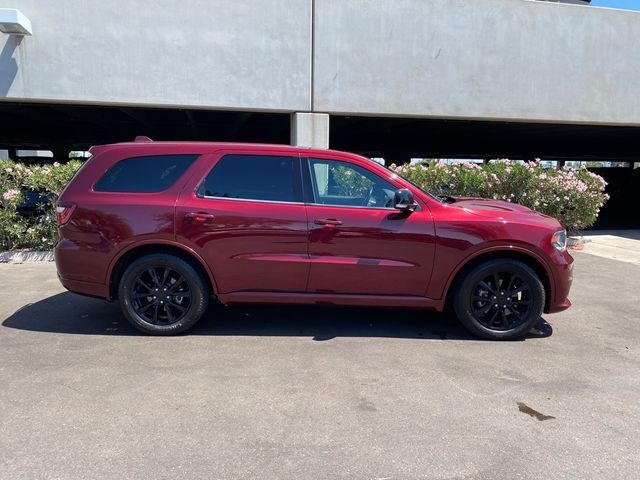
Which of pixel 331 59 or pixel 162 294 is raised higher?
pixel 331 59

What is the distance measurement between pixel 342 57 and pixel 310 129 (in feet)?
5.25

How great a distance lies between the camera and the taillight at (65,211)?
4770 mm

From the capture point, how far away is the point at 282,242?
470cm

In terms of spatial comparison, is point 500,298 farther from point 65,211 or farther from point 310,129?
point 310,129

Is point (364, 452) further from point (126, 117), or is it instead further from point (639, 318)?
point (126, 117)

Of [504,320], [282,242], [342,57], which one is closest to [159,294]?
[282,242]

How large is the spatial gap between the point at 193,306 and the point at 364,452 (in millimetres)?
2457

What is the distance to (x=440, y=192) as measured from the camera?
9.88 m

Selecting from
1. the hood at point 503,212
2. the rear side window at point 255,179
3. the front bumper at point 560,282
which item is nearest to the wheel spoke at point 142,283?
the rear side window at point 255,179

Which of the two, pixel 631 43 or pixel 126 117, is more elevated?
pixel 631 43

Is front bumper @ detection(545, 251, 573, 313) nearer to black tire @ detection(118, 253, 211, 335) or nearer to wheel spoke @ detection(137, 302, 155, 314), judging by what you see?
black tire @ detection(118, 253, 211, 335)

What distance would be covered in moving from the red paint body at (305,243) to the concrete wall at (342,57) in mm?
5509

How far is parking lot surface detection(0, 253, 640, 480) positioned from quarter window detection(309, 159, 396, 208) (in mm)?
1346

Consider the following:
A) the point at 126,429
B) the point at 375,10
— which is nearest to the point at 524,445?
the point at 126,429
